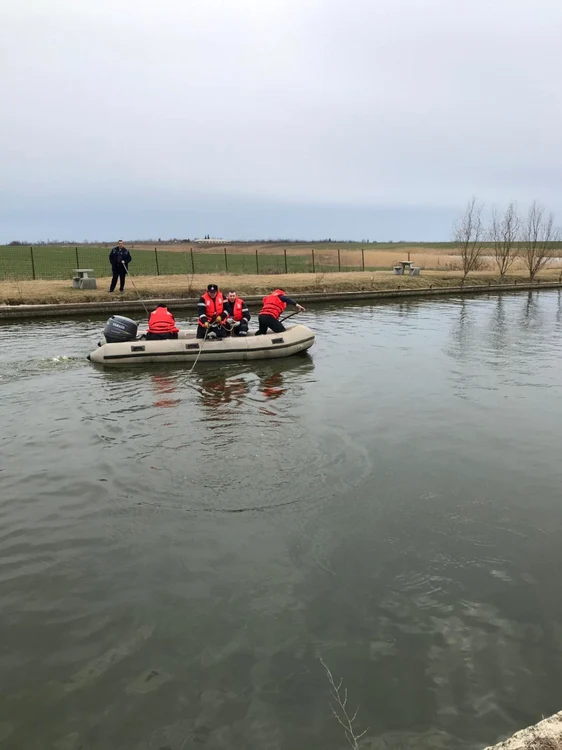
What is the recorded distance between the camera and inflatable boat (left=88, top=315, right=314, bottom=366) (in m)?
11.8

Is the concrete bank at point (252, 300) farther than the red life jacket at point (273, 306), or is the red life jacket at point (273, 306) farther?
the concrete bank at point (252, 300)

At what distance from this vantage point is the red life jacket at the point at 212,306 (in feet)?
39.9

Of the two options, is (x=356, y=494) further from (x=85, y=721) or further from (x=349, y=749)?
(x=85, y=721)

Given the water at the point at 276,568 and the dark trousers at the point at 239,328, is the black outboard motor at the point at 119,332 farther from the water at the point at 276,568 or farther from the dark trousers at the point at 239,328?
the water at the point at 276,568

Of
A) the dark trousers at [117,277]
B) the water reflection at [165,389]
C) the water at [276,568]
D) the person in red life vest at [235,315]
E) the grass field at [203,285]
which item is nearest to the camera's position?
the water at [276,568]

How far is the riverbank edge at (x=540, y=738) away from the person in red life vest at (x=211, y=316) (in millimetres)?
10097

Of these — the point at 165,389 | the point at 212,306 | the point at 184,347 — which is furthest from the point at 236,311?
the point at 165,389

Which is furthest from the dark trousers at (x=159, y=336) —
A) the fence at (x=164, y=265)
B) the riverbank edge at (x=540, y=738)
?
the fence at (x=164, y=265)

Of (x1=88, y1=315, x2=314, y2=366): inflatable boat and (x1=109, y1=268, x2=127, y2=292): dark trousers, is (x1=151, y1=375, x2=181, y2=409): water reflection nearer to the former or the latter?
(x1=88, y1=315, x2=314, y2=366): inflatable boat

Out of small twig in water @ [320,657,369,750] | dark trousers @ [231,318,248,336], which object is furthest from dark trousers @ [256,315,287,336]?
small twig in water @ [320,657,369,750]

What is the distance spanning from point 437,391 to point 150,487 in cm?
564

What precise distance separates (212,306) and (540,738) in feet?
34.1

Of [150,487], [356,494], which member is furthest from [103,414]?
[356,494]

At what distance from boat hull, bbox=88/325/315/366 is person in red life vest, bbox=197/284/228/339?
0.20 meters
